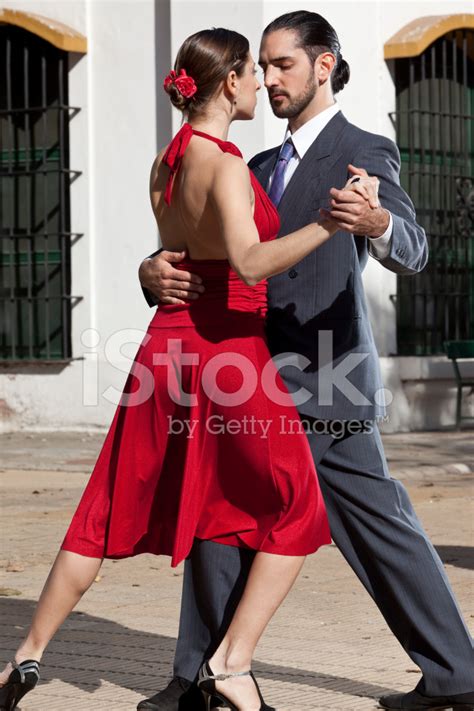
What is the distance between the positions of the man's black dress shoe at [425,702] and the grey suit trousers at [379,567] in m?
0.03

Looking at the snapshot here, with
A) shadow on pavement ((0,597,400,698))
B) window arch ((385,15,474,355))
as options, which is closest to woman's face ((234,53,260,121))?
shadow on pavement ((0,597,400,698))

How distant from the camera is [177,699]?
14.6 feet

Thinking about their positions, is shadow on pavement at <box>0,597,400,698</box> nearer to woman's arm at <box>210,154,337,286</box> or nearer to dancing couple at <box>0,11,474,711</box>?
dancing couple at <box>0,11,474,711</box>

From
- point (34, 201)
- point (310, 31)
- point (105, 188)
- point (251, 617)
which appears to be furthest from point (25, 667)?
A: point (34, 201)

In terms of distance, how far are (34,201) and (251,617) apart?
12312 millimetres

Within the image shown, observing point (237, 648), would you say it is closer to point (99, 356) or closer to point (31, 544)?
point (31, 544)

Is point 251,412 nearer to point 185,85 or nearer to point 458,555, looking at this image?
point 185,85

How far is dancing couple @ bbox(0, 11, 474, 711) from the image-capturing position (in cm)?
418

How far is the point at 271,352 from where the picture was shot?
4.49 m

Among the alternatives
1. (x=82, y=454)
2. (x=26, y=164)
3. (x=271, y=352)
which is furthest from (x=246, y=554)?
(x=26, y=164)

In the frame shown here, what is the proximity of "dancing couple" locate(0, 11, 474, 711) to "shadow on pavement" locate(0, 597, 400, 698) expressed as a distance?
451 mm

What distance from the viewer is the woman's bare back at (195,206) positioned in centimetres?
414

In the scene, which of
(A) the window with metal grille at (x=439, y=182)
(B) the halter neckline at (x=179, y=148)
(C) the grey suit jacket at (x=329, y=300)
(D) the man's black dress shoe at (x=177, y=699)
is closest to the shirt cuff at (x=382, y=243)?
(C) the grey suit jacket at (x=329, y=300)

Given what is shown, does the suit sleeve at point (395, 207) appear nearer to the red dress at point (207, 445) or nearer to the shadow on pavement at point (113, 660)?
the red dress at point (207, 445)
